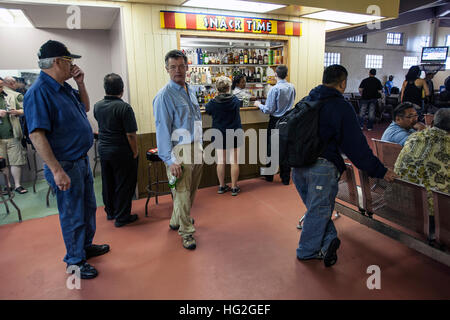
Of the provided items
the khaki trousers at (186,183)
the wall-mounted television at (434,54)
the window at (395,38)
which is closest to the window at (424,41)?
the window at (395,38)

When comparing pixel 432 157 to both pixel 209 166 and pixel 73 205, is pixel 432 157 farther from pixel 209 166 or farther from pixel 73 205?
pixel 209 166

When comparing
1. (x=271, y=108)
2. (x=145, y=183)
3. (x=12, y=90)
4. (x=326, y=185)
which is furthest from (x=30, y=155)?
(x=326, y=185)

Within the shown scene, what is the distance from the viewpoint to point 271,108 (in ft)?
14.6

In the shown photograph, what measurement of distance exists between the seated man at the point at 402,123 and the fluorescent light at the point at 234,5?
2037 mm

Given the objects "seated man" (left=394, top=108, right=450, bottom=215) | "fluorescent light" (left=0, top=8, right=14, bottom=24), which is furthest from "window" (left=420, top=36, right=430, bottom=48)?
"fluorescent light" (left=0, top=8, right=14, bottom=24)

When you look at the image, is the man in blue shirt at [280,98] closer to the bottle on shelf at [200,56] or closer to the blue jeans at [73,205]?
the bottle on shelf at [200,56]

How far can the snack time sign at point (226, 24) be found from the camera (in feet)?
13.0

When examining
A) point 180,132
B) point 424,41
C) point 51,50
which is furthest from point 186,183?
point 424,41

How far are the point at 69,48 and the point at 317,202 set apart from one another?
15.6 ft

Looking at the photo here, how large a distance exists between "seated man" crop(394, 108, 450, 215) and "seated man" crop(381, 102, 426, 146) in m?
0.74

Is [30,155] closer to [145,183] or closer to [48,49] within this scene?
[145,183]

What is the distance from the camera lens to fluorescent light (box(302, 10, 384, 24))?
14.7 ft

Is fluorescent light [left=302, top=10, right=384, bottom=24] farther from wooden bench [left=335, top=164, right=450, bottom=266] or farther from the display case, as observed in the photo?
wooden bench [left=335, top=164, right=450, bottom=266]
